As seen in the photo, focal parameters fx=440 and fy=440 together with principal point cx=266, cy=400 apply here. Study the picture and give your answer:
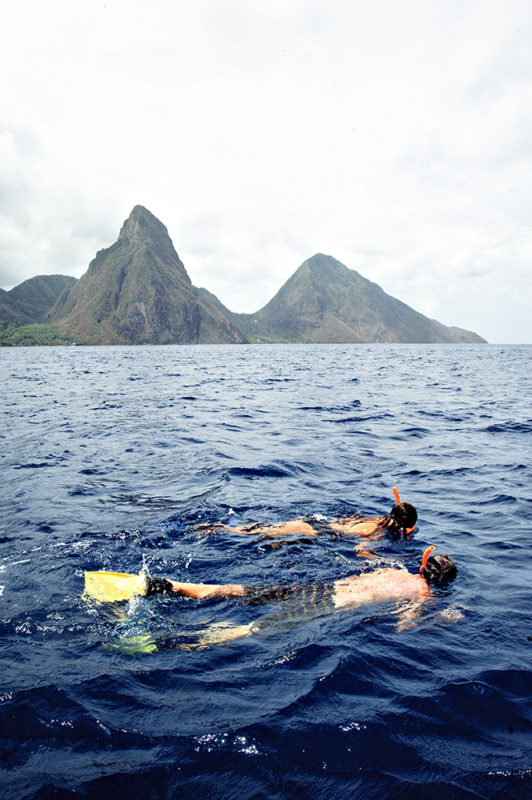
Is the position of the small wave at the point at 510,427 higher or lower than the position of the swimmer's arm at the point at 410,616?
higher

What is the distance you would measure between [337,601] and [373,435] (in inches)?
416

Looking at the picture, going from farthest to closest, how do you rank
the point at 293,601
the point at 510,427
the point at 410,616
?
1. the point at 510,427
2. the point at 293,601
3. the point at 410,616

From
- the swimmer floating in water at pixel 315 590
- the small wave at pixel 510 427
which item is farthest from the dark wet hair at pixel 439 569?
the small wave at pixel 510 427

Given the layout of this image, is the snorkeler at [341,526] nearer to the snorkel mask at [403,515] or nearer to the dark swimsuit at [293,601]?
the snorkel mask at [403,515]

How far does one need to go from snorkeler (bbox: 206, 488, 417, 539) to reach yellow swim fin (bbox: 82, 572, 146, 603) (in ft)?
7.91

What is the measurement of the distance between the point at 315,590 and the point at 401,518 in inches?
94.5

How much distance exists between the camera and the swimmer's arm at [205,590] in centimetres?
562

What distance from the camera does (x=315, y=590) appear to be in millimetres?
5965

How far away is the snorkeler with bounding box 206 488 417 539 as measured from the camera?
764 centimetres

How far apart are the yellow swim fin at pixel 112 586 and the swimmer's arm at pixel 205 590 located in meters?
0.43

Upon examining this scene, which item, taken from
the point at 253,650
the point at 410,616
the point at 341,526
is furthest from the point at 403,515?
the point at 253,650

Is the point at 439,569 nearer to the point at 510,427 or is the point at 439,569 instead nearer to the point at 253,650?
the point at 253,650

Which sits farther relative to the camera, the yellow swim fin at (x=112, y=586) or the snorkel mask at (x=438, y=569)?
the snorkel mask at (x=438, y=569)

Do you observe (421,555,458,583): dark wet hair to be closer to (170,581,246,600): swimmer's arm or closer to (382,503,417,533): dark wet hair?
(382,503,417,533): dark wet hair
